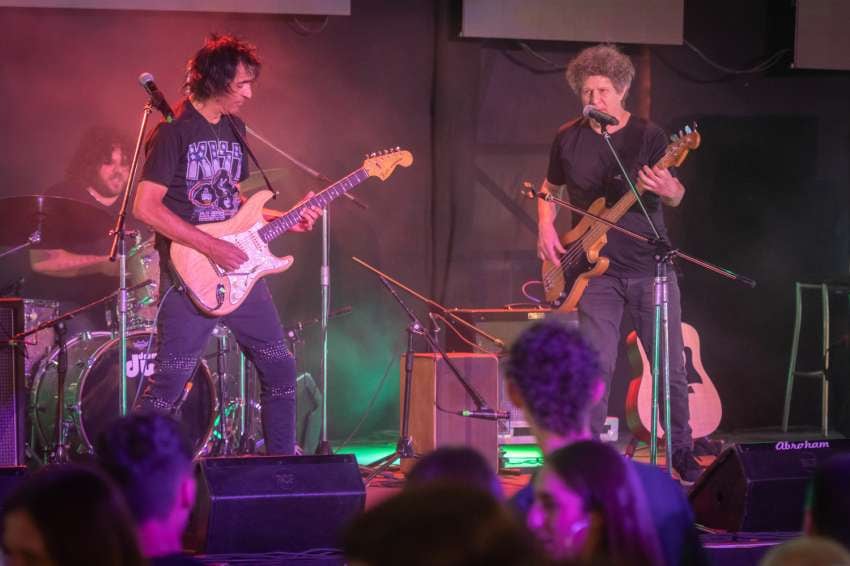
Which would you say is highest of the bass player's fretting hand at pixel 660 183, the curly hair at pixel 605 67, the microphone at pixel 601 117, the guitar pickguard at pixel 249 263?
the curly hair at pixel 605 67

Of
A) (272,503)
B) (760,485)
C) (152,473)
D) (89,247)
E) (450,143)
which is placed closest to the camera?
(152,473)

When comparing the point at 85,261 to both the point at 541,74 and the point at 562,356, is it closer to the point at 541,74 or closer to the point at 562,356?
the point at 541,74

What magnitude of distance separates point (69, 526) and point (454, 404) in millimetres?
5839

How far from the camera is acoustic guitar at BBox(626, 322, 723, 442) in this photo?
25.3 ft

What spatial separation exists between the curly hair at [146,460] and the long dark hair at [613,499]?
0.95m

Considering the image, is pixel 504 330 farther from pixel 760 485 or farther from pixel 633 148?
pixel 760 485

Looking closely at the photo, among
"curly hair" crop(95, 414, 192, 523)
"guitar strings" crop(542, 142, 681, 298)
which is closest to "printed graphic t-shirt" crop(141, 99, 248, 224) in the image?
"guitar strings" crop(542, 142, 681, 298)

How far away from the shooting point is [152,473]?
2803mm

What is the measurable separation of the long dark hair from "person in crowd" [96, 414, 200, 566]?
3.06ft

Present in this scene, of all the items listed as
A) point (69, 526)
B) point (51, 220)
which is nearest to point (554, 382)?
point (69, 526)

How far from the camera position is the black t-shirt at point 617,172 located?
272 inches

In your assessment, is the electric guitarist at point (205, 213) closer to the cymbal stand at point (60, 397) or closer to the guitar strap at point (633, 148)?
the cymbal stand at point (60, 397)

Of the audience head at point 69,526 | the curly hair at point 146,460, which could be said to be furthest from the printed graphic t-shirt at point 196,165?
the audience head at point 69,526

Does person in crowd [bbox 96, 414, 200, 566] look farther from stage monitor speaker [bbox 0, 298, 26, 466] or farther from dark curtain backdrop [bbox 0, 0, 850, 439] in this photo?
dark curtain backdrop [bbox 0, 0, 850, 439]
